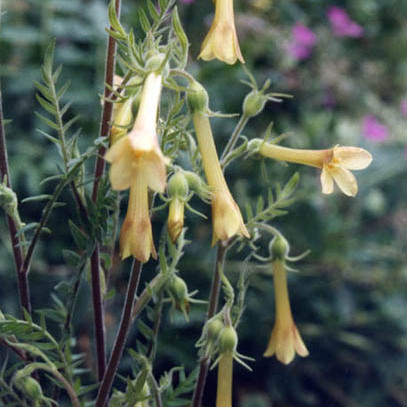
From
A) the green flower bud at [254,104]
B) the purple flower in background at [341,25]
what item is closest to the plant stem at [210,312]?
the green flower bud at [254,104]

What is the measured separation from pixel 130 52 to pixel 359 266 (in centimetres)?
120

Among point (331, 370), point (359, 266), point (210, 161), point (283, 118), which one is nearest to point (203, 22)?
point (283, 118)

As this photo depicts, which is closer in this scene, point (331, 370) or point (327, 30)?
point (331, 370)

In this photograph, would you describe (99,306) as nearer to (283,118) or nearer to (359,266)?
(359,266)

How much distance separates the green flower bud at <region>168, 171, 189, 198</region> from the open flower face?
0.43ft

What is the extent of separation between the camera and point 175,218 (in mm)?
470

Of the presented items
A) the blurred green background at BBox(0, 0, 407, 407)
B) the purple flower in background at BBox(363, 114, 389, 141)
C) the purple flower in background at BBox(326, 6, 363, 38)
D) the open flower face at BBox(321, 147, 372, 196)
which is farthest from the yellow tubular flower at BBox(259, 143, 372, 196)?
the purple flower in background at BBox(326, 6, 363, 38)

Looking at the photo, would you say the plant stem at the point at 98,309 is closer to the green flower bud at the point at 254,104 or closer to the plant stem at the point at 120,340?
the plant stem at the point at 120,340

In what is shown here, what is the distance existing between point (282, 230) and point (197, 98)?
1051 mm

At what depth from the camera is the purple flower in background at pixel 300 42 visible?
1.86 meters

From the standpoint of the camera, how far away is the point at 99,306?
0.56 metres

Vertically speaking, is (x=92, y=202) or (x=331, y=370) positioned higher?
(x=92, y=202)

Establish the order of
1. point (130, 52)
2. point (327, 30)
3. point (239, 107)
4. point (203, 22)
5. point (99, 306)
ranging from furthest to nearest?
point (327, 30) → point (203, 22) → point (239, 107) → point (99, 306) → point (130, 52)

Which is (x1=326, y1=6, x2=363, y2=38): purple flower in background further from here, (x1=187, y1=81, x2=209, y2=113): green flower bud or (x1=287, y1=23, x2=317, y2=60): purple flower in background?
(x1=187, y1=81, x2=209, y2=113): green flower bud
